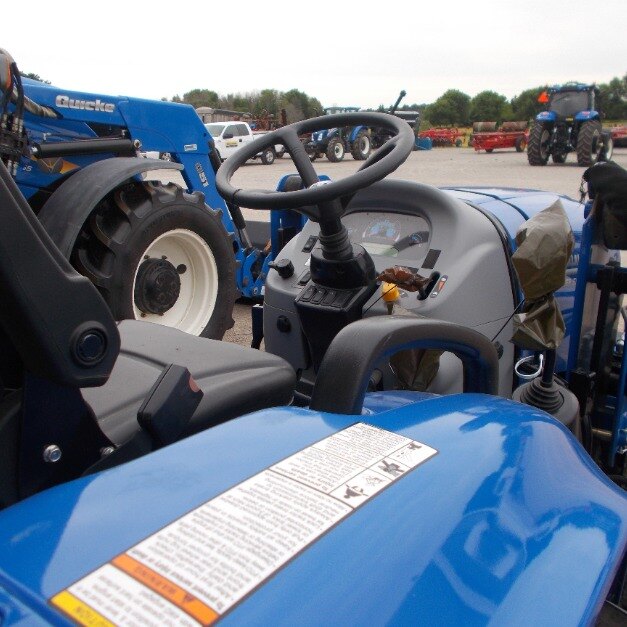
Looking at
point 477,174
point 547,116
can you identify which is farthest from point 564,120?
point 477,174

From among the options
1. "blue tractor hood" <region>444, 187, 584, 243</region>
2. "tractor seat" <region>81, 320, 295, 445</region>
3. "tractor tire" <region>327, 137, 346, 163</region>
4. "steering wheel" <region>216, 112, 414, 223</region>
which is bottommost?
"tractor seat" <region>81, 320, 295, 445</region>

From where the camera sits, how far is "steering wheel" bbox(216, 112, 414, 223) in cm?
188

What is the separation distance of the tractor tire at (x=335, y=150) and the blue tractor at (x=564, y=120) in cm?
561

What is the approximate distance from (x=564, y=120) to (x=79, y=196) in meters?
16.1

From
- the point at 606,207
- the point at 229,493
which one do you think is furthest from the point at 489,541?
the point at 606,207

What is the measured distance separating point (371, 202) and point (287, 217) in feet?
2.25

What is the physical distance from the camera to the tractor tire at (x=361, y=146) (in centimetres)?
2044

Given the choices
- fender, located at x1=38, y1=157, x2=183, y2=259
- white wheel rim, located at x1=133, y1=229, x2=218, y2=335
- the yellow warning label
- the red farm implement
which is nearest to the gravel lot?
the red farm implement

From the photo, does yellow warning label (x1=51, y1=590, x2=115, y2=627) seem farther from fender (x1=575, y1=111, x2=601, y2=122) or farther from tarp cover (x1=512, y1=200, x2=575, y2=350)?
fender (x1=575, y1=111, x2=601, y2=122)

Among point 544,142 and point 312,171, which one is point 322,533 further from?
point 544,142

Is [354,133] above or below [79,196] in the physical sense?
above

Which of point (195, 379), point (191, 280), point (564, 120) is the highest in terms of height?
point (564, 120)

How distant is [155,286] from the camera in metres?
3.43

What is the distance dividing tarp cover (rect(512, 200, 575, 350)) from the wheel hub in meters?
2.06
